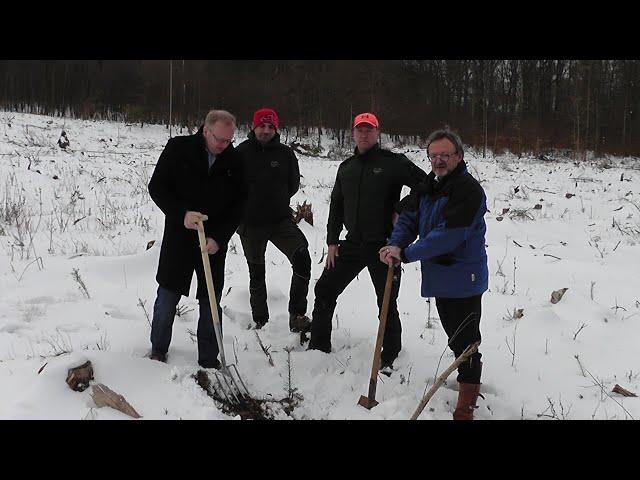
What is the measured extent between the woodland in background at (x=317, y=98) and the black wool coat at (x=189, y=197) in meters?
24.3

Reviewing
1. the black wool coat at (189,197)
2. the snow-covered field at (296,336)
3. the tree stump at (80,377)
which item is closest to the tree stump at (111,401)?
the snow-covered field at (296,336)

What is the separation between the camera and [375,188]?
365 cm

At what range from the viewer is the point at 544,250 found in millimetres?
7246

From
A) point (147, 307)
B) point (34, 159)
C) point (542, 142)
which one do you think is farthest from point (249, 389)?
point (542, 142)

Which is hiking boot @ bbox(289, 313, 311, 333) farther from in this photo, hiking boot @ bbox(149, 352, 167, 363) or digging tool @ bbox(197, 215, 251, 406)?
hiking boot @ bbox(149, 352, 167, 363)

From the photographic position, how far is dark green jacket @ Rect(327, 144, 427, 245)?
11.9 feet

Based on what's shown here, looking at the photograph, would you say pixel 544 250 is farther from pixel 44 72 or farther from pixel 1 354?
pixel 44 72

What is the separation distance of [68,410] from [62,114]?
2929 cm

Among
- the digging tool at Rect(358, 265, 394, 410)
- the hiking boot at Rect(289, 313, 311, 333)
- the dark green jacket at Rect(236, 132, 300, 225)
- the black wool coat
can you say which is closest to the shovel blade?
the digging tool at Rect(358, 265, 394, 410)

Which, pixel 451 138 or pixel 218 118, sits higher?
pixel 218 118

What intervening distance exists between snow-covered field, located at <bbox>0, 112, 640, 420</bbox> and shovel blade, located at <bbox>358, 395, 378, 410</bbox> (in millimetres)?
69

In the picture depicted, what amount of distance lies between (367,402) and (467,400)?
68 centimetres

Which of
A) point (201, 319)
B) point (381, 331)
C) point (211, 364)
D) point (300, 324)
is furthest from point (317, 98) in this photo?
point (381, 331)

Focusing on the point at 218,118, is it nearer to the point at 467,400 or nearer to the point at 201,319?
the point at 201,319
